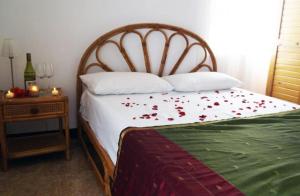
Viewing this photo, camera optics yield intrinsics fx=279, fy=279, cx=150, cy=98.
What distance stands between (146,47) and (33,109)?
1282 mm

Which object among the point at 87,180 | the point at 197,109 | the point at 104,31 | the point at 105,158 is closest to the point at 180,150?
the point at 105,158

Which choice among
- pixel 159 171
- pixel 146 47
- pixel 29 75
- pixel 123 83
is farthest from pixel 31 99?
pixel 159 171

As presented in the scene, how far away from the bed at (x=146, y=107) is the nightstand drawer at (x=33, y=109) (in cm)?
24

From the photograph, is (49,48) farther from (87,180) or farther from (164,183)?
(164,183)

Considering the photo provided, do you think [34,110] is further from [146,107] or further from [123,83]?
[146,107]

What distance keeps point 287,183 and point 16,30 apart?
232 cm

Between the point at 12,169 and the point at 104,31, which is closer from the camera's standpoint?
the point at 12,169

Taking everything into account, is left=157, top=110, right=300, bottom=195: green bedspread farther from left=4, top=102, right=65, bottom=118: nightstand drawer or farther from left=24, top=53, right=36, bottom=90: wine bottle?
left=24, top=53, right=36, bottom=90: wine bottle

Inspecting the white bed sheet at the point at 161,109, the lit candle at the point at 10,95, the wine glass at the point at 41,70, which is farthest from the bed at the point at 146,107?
the lit candle at the point at 10,95

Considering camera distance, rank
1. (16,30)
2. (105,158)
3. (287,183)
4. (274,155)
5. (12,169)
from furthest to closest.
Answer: (16,30) < (12,169) < (105,158) < (274,155) < (287,183)

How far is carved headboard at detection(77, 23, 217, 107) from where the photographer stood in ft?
8.68

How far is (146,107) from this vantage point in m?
2.02

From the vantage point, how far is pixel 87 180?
6.71ft

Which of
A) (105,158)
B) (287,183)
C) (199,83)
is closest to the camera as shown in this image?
(287,183)
